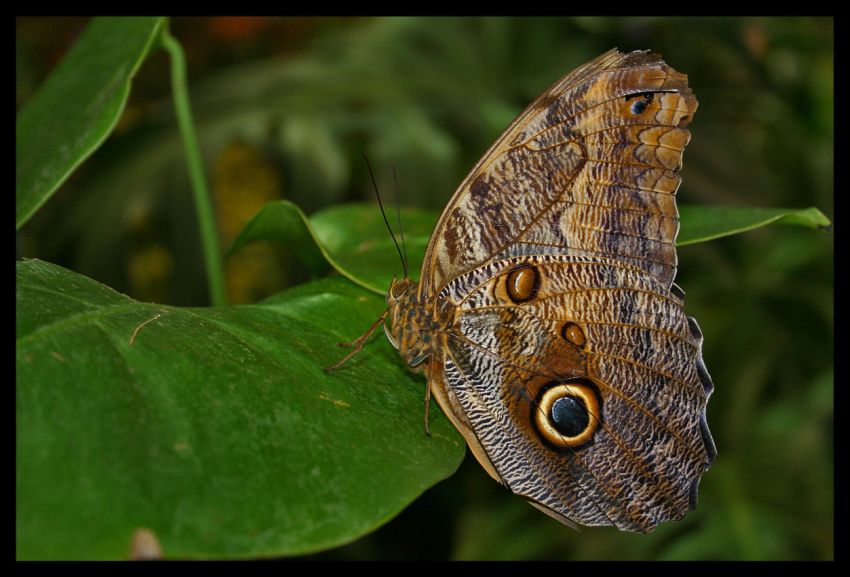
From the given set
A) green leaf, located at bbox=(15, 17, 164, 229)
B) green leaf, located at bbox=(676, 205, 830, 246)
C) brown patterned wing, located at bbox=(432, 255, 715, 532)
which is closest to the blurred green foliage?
green leaf, located at bbox=(15, 17, 164, 229)

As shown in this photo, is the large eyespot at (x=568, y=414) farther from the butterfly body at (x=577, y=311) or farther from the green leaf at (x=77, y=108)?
the green leaf at (x=77, y=108)

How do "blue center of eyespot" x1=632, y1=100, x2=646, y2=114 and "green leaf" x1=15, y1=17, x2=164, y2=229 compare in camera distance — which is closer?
"blue center of eyespot" x1=632, y1=100, x2=646, y2=114

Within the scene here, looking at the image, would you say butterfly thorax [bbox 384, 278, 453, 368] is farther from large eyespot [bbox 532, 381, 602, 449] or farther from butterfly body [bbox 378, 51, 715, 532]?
large eyespot [bbox 532, 381, 602, 449]

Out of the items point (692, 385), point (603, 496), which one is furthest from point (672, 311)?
point (603, 496)

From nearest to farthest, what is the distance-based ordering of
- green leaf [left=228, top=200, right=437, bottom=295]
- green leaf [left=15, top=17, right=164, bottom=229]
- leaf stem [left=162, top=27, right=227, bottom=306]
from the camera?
green leaf [left=228, top=200, right=437, bottom=295] < green leaf [left=15, top=17, right=164, bottom=229] < leaf stem [left=162, top=27, right=227, bottom=306]
